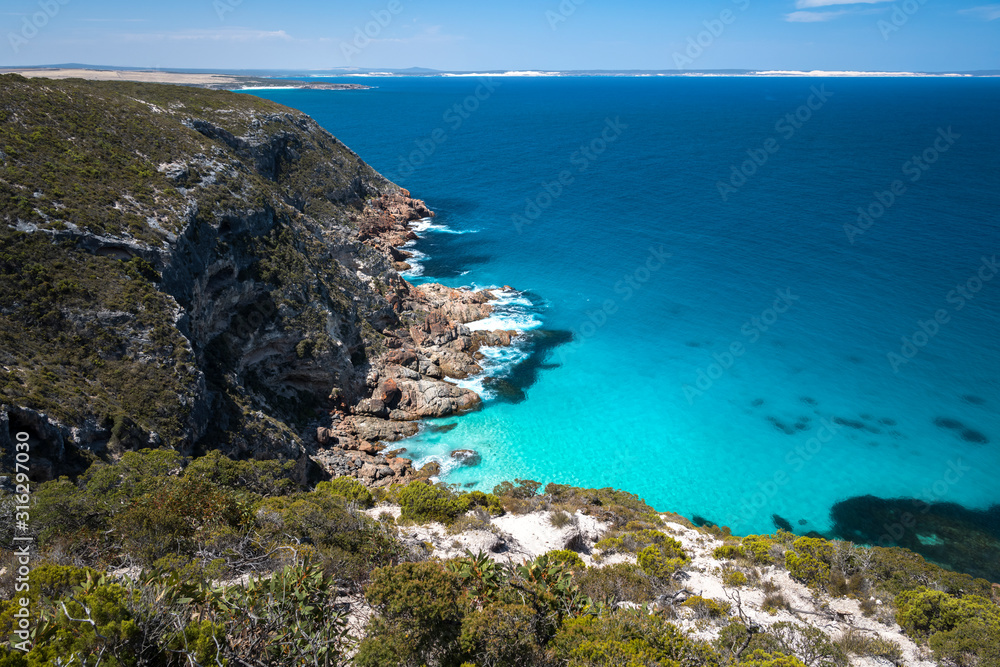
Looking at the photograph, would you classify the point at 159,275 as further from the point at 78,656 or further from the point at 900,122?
the point at 900,122

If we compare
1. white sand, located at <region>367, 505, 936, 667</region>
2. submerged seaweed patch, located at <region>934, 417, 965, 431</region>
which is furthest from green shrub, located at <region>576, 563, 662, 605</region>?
submerged seaweed patch, located at <region>934, 417, 965, 431</region>

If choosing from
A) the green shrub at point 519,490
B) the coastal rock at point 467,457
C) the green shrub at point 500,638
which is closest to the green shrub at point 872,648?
the green shrub at point 500,638

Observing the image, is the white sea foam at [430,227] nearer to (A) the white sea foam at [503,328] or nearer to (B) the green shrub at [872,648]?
(A) the white sea foam at [503,328]

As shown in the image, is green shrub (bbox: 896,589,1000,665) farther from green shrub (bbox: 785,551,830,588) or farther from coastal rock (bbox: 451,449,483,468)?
coastal rock (bbox: 451,449,483,468)

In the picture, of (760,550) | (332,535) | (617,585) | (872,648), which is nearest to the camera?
(872,648)

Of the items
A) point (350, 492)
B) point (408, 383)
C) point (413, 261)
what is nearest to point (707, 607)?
point (350, 492)

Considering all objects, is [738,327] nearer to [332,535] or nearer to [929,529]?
[929,529]
